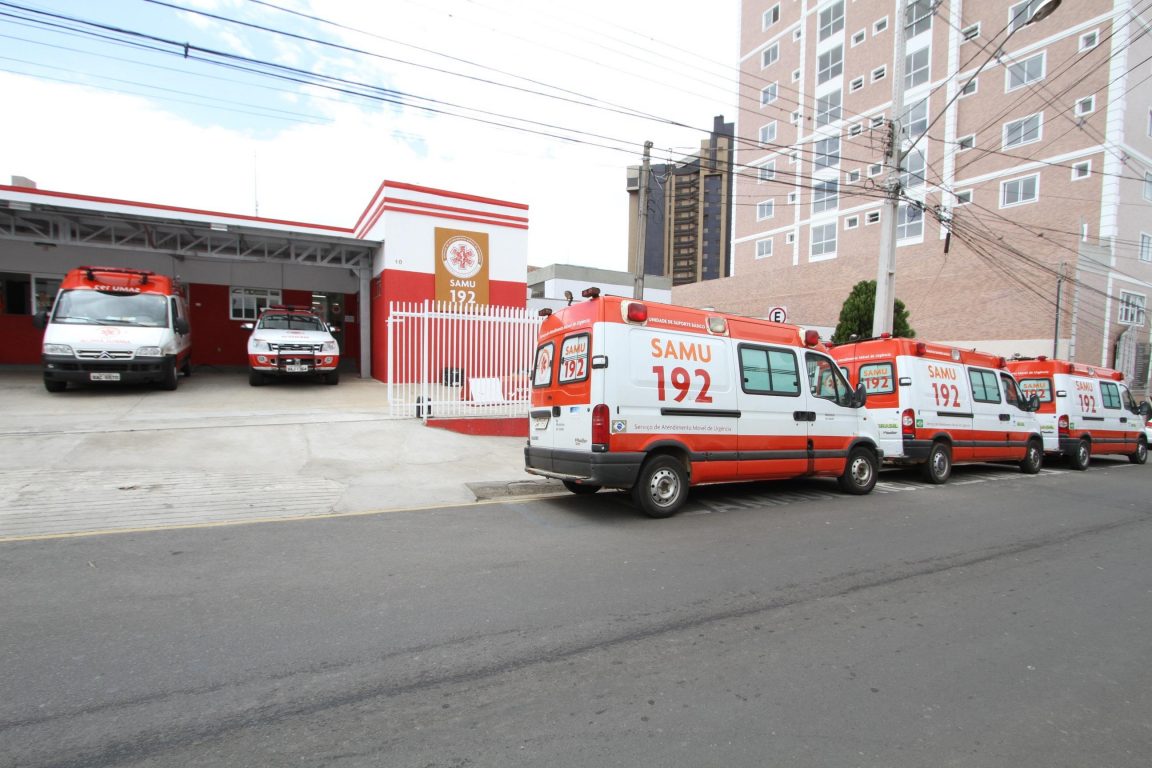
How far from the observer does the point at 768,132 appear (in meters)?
43.8

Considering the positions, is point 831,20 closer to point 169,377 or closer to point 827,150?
point 827,150

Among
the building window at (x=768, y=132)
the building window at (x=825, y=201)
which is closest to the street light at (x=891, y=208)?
the building window at (x=825, y=201)

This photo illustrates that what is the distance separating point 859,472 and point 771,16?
47450 millimetres

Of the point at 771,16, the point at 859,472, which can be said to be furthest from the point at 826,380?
the point at 771,16

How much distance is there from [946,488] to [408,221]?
15.1 m

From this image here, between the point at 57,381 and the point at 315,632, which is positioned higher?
the point at 57,381

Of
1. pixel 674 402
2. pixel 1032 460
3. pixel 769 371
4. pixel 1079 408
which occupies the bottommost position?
pixel 1032 460

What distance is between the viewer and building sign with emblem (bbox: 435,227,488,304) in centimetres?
1791

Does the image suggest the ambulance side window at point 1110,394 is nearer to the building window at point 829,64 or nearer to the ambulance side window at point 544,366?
the ambulance side window at point 544,366

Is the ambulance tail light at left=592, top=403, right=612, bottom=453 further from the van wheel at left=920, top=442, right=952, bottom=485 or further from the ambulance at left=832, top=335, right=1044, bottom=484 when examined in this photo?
the van wheel at left=920, top=442, right=952, bottom=485

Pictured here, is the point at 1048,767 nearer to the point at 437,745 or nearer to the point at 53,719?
the point at 437,745

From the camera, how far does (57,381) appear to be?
40.1 ft

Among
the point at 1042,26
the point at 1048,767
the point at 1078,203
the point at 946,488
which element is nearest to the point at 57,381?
the point at 1048,767

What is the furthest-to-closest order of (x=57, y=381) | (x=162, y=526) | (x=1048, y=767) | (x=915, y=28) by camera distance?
(x=915, y=28) < (x=57, y=381) < (x=162, y=526) < (x=1048, y=767)
